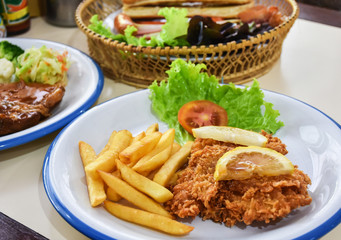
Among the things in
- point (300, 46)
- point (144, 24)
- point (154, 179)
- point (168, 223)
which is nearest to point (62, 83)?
point (144, 24)

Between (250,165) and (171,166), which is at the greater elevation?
(250,165)

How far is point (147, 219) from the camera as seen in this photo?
57.7 inches

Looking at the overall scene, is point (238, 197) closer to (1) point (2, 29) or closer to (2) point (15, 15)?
(1) point (2, 29)

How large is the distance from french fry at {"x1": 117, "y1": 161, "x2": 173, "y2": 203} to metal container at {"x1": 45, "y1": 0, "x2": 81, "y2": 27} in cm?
277

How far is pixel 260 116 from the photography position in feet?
7.17

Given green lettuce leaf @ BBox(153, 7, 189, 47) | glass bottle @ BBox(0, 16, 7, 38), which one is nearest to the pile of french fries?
green lettuce leaf @ BBox(153, 7, 189, 47)

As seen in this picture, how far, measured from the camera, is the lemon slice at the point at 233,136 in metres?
1.71

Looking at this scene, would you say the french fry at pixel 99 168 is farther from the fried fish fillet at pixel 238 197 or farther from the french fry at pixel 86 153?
the fried fish fillet at pixel 238 197

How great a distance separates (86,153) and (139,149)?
0.93 ft

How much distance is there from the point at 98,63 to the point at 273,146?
5.62ft

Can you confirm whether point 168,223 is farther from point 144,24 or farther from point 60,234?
point 144,24

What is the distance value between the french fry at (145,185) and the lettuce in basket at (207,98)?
0.58m

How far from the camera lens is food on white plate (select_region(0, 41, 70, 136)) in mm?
2074

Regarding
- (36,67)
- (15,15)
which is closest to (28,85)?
(36,67)
